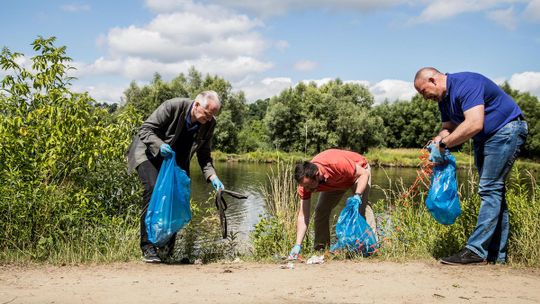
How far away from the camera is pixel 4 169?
4.77m

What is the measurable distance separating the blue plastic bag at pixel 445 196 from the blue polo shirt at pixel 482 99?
1.20 ft

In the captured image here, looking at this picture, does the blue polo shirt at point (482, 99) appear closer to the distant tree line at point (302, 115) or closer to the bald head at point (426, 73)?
the bald head at point (426, 73)

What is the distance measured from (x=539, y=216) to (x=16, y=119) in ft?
17.0

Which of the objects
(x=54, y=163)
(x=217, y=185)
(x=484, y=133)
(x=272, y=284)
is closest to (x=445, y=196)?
(x=484, y=133)

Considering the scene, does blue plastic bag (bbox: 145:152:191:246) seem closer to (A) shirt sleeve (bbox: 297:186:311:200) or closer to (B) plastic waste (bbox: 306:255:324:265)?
(A) shirt sleeve (bbox: 297:186:311:200)

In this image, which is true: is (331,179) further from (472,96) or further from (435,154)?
(472,96)

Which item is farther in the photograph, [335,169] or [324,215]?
[324,215]

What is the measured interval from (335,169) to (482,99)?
1404 millimetres

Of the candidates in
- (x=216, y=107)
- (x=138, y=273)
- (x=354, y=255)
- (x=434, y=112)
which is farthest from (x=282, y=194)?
(x=434, y=112)

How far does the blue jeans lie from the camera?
3.90 m

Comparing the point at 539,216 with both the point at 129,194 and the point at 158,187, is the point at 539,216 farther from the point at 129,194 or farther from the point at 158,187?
the point at 129,194

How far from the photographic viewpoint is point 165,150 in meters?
4.36

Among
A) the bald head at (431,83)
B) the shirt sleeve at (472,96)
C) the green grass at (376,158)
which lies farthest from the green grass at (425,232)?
the green grass at (376,158)

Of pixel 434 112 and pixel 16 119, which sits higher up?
pixel 434 112
